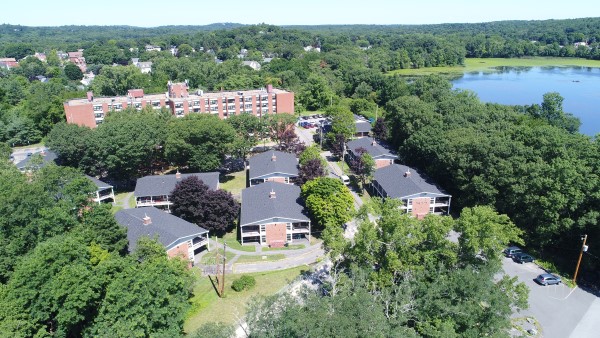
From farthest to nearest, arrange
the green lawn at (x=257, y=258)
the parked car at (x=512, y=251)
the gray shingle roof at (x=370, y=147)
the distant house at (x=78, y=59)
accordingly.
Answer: the distant house at (x=78, y=59), the gray shingle roof at (x=370, y=147), the green lawn at (x=257, y=258), the parked car at (x=512, y=251)

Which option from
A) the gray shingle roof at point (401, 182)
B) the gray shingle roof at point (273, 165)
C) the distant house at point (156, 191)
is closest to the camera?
the gray shingle roof at point (401, 182)

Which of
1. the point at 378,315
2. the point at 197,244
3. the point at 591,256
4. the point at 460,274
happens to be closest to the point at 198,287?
the point at 197,244

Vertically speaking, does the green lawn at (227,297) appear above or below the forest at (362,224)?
below

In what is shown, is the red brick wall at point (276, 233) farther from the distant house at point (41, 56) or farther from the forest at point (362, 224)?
the distant house at point (41, 56)

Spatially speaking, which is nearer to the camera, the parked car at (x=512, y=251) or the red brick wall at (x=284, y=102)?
the parked car at (x=512, y=251)

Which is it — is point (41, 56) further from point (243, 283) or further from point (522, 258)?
point (522, 258)

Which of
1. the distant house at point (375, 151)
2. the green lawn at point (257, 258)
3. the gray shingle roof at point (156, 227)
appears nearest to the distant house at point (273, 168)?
the distant house at point (375, 151)

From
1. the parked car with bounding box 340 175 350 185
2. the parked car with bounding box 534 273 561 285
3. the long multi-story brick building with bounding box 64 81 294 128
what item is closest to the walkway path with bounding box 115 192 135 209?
the long multi-story brick building with bounding box 64 81 294 128

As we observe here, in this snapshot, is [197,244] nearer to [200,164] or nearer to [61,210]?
[61,210]
